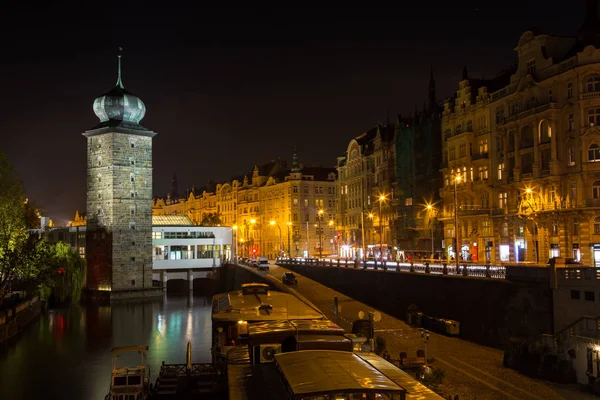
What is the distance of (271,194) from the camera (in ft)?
462

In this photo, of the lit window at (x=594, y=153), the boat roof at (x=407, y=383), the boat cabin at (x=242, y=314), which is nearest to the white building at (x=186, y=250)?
the boat cabin at (x=242, y=314)

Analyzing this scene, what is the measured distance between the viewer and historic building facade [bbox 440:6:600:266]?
1962 inches

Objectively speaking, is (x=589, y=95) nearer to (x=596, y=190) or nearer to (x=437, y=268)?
(x=596, y=190)

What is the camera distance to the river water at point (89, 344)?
129ft

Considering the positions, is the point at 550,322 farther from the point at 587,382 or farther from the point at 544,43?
the point at 544,43

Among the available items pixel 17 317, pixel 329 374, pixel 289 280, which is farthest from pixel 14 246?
pixel 329 374

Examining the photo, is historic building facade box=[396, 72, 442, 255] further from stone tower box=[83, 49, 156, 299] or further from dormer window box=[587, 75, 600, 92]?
stone tower box=[83, 49, 156, 299]

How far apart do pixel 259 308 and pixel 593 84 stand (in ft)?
109

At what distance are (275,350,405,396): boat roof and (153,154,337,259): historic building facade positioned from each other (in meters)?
96.5

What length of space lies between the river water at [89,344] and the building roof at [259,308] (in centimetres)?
692

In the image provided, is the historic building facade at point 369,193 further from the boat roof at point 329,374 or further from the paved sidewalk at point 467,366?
the boat roof at point 329,374

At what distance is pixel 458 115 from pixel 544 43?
55.1 ft

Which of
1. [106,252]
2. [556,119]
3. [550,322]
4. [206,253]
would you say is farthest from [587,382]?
[206,253]

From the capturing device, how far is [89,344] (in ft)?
177
